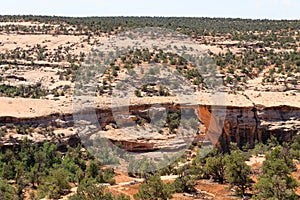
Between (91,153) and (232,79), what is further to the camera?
(232,79)

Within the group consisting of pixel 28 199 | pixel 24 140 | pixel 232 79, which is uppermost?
pixel 232 79

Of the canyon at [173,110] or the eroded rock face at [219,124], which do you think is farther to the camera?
the eroded rock face at [219,124]

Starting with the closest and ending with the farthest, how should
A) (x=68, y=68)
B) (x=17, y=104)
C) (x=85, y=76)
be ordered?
(x=17, y=104)
(x=85, y=76)
(x=68, y=68)

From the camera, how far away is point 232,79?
1903 inches

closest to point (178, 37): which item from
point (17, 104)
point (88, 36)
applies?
point (88, 36)

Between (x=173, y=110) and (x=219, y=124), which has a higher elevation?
(x=173, y=110)

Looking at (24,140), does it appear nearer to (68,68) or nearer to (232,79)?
(68,68)

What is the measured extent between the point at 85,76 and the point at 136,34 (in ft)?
51.5

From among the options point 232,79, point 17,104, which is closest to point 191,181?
point 17,104

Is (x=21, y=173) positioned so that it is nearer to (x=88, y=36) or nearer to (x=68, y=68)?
(x=68, y=68)

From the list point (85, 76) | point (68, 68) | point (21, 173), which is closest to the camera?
point (21, 173)

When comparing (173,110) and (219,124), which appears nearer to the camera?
(219,124)

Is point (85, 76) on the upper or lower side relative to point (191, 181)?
upper

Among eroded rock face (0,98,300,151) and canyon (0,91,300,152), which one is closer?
canyon (0,91,300,152)
